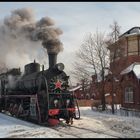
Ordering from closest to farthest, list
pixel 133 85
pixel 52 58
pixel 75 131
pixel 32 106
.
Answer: pixel 75 131 < pixel 52 58 < pixel 32 106 < pixel 133 85

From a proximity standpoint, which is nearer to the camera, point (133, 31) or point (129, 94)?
point (129, 94)

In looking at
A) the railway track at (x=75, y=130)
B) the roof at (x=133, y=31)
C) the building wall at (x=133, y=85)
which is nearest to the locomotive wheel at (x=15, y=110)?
the railway track at (x=75, y=130)

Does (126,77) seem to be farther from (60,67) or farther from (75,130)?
(75,130)

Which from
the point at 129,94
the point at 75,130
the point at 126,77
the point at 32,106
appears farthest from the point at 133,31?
the point at 75,130

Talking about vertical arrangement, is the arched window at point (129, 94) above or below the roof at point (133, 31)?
below

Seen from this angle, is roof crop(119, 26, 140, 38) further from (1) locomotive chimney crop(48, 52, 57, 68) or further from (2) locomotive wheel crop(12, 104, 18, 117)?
(1) locomotive chimney crop(48, 52, 57, 68)

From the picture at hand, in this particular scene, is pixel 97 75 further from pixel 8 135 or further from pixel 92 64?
pixel 8 135

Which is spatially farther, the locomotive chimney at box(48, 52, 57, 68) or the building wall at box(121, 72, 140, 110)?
the building wall at box(121, 72, 140, 110)

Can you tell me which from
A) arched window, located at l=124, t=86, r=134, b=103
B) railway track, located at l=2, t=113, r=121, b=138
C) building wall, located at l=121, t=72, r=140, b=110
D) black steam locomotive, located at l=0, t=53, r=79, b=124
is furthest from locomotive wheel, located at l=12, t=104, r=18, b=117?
arched window, located at l=124, t=86, r=134, b=103

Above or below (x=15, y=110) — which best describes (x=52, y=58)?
→ above

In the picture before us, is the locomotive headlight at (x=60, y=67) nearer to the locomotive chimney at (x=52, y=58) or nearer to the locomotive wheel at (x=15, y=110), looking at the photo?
the locomotive chimney at (x=52, y=58)

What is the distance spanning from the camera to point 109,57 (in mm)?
35500

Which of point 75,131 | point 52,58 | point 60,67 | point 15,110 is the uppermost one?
point 52,58

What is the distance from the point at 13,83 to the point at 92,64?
486 inches
